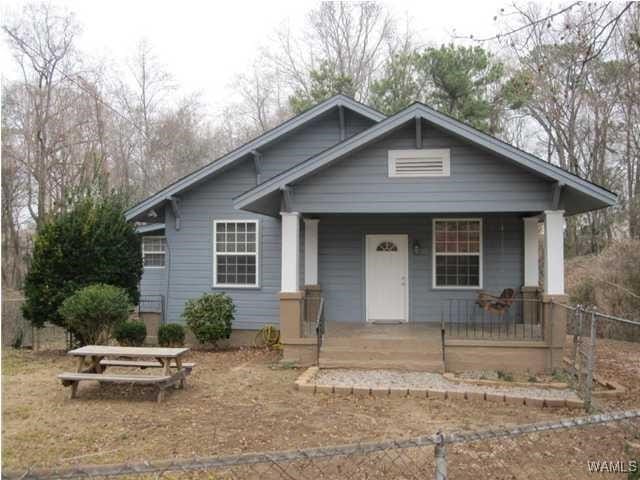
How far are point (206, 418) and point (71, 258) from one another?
6821mm

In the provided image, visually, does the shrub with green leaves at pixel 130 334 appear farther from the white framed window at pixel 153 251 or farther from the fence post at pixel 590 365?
the fence post at pixel 590 365

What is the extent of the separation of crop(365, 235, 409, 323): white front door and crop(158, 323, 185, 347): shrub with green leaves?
14.3 ft

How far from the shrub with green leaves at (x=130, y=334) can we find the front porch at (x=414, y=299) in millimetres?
3931

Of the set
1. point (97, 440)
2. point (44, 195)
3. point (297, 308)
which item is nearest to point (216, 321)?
point (297, 308)

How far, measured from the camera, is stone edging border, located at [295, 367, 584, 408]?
7359 mm

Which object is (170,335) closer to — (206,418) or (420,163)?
(206,418)

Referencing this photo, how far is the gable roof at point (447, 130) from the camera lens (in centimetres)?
921

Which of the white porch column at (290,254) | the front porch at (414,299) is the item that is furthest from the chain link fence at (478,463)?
the white porch column at (290,254)

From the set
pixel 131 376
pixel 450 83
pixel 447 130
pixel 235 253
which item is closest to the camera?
pixel 131 376

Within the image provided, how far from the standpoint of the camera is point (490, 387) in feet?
27.5

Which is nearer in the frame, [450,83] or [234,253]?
[234,253]

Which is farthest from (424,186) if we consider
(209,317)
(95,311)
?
(95,311)

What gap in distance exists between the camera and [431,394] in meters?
7.80

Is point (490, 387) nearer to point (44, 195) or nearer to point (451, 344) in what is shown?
point (451, 344)
